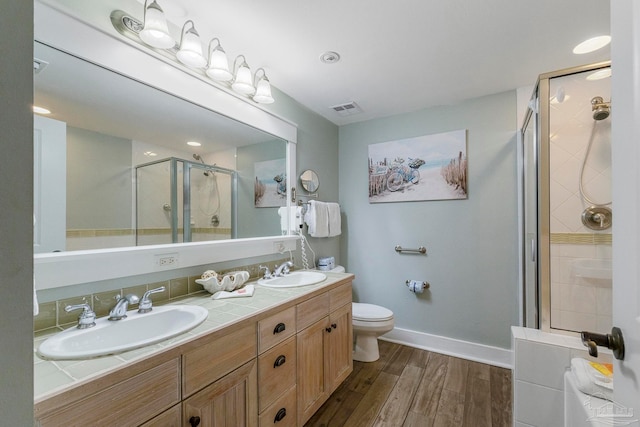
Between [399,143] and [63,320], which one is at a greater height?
[399,143]

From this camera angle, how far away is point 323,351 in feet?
5.68

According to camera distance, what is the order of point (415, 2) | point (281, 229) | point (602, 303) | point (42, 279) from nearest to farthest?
1. point (42, 279)
2. point (415, 2)
3. point (602, 303)
4. point (281, 229)

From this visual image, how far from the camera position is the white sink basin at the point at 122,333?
836mm

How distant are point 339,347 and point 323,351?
0.23m

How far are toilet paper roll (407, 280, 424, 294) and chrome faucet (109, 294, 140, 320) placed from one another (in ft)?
7.30

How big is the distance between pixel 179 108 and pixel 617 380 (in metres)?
1.99

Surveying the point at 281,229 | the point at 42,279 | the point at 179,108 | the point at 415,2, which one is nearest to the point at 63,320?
the point at 42,279

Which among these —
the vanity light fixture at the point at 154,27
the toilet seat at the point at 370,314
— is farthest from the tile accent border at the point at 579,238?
the vanity light fixture at the point at 154,27

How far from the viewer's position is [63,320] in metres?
1.06

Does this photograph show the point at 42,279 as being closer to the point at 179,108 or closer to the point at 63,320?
the point at 63,320

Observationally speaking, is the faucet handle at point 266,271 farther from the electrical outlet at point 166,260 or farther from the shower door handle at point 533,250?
the shower door handle at point 533,250

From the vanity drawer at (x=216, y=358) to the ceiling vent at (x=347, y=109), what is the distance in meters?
2.07

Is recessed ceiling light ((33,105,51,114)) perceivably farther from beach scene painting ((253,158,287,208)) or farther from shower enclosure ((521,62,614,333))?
shower enclosure ((521,62,614,333))

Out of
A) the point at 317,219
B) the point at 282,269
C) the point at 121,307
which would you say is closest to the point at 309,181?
the point at 317,219
